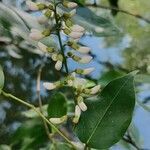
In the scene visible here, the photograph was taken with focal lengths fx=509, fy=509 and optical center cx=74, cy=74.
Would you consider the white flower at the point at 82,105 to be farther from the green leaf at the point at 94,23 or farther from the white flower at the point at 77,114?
the green leaf at the point at 94,23

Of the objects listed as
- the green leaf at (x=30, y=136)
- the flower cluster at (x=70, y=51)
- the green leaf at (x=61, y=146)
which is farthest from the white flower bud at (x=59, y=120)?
the green leaf at (x=30, y=136)

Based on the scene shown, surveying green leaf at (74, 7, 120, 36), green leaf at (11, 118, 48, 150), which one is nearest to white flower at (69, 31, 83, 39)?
green leaf at (74, 7, 120, 36)

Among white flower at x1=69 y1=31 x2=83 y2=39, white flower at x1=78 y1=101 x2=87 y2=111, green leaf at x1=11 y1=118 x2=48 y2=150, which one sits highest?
white flower at x1=69 y1=31 x2=83 y2=39

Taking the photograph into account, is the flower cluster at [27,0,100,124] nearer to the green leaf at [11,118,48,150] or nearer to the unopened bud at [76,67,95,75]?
the unopened bud at [76,67,95,75]

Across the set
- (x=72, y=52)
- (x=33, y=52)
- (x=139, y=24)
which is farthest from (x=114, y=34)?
(x=139, y=24)

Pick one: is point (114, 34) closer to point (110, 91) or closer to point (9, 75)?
point (110, 91)

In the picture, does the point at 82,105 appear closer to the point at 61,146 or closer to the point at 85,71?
the point at 85,71

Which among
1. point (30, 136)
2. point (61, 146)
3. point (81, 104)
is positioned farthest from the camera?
point (30, 136)

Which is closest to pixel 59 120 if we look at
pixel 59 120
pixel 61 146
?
pixel 59 120
